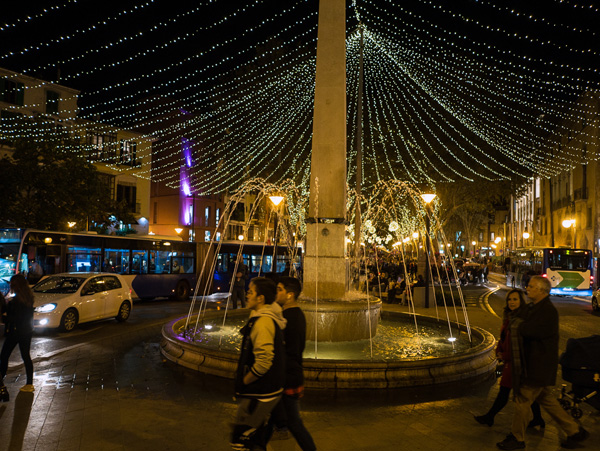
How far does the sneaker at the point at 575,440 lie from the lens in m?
5.08

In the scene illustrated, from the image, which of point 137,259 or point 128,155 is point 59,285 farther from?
point 128,155

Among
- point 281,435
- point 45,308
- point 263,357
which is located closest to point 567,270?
point 45,308

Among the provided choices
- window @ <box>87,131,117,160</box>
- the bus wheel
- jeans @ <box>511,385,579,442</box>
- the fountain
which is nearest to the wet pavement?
jeans @ <box>511,385,579,442</box>

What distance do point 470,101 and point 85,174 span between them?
20.6m

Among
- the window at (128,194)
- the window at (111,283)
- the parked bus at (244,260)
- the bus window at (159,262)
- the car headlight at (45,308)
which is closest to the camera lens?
the car headlight at (45,308)

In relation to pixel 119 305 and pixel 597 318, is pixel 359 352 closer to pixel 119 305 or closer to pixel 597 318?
pixel 119 305

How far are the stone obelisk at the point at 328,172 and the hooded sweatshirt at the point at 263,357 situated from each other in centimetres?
652

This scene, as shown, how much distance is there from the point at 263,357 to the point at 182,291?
1920 centimetres

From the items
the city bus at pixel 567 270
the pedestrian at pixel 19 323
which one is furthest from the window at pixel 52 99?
the pedestrian at pixel 19 323

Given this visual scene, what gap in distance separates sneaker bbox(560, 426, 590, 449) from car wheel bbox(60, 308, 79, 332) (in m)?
10.9

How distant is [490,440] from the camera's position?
5.29 m

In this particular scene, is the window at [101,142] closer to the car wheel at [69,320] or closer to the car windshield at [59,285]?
the car windshield at [59,285]

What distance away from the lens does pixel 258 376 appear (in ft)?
12.0

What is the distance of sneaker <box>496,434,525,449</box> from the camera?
4.94 m
